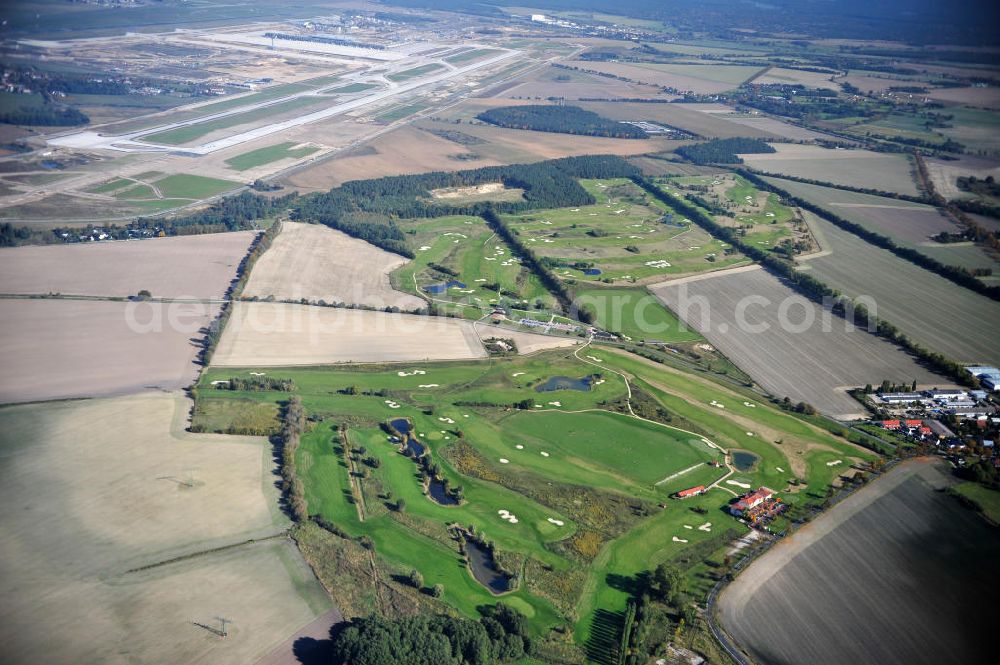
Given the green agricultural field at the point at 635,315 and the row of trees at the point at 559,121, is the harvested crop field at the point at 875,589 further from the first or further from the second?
the row of trees at the point at 559,121

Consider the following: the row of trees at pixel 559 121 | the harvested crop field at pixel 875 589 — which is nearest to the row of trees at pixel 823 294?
the harvested crop field at pixel 875 589

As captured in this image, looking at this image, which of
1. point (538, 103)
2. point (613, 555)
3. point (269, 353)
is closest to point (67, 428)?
point (269, 353)

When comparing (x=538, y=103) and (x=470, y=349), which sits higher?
(x=538, y=103)

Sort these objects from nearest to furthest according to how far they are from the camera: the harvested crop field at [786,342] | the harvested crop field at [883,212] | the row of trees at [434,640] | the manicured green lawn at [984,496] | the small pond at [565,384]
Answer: the row of trees at [434,640], the manicured green lawn at [984,496], the small pond at [565,384], the harvested crop field at [786,342], the harvested crop field at [883,212]

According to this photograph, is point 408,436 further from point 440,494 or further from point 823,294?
point 823,294

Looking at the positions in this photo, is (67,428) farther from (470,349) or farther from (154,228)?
(154,228)
